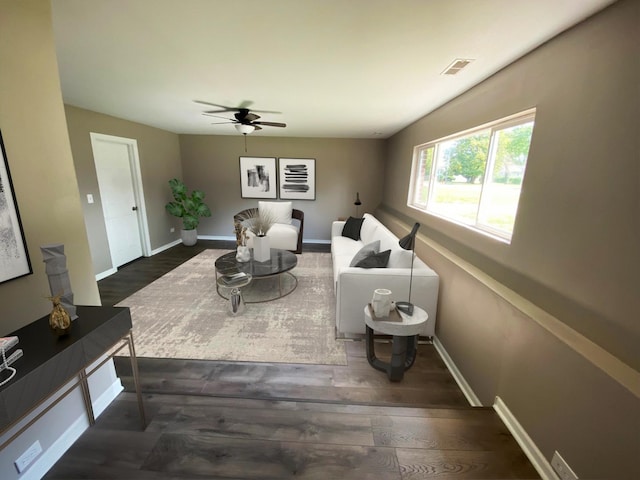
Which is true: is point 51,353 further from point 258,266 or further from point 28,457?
point 258,266

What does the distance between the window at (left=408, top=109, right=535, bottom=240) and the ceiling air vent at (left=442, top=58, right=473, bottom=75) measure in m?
0.50

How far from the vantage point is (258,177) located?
5664 millimetres

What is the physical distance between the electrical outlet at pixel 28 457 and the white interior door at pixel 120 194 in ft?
11.4

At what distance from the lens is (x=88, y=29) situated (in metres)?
1.48

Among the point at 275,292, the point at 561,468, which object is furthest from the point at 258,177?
the point at 561,468

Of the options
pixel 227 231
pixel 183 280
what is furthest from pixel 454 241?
pixel 227 231

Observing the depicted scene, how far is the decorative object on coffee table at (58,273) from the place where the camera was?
112 cm

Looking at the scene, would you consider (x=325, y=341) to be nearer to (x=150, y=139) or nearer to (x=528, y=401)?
(x=528, y=401)

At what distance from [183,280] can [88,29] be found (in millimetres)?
2888

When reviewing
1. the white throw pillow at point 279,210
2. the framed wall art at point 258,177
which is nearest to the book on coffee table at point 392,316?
the white throw pillow at point 279,210

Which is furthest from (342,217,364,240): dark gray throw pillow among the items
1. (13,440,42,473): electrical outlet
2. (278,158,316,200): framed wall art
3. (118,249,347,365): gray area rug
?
(13,440,42,473): electrical outlet

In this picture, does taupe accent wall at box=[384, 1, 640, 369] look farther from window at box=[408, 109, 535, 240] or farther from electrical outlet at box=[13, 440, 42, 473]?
electrical outlet at box=[13, 440, 42, 473]

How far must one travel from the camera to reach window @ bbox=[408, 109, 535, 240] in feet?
5.87

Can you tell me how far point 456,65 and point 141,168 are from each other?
4.91 meters
